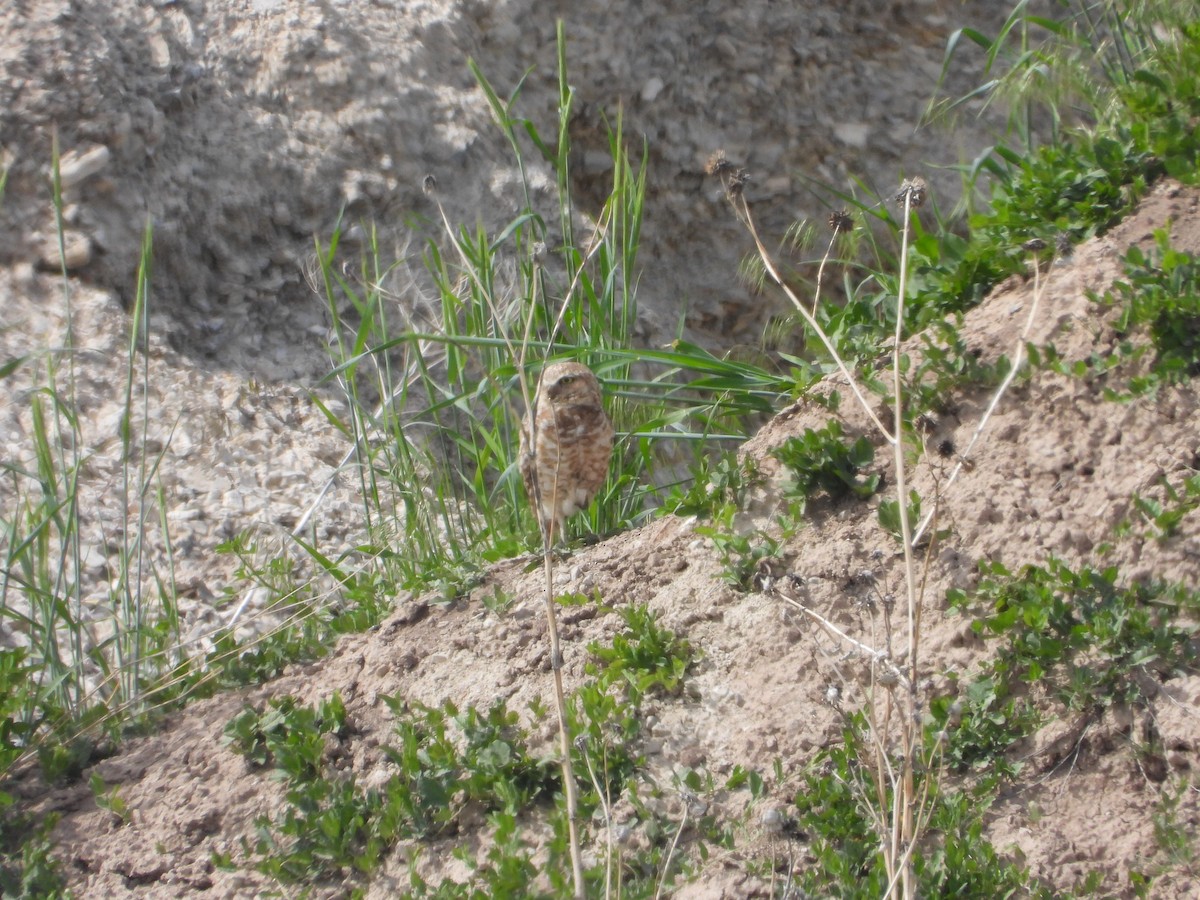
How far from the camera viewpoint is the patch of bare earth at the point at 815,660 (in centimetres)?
264

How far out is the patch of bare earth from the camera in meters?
2.64

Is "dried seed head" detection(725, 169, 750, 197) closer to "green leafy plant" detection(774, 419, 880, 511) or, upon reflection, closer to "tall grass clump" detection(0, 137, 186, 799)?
"green leafy plant" detection(774, 419, 880, 511)

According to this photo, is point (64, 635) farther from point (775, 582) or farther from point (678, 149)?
point (678, 149)

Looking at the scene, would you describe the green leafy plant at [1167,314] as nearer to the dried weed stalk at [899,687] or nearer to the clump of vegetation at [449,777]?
the dried weed stalk at [899,687]

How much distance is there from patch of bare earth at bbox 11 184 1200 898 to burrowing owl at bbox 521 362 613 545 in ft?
1.78

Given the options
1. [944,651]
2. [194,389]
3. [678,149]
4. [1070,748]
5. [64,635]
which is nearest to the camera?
[1070,748]

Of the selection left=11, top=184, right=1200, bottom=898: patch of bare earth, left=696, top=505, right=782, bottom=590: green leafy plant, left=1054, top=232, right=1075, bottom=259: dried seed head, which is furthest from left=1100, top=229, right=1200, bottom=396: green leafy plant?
left=696, top=505, right=782, bottom=590: green leafy plant

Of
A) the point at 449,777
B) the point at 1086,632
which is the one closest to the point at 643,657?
the point at 449,777

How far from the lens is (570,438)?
4.05m

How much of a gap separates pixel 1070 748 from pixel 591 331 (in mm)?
2135

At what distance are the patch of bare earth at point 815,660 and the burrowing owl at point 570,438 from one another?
0.54 meters

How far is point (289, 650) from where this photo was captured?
3627 mm

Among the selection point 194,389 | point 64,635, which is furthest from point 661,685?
point 194,389

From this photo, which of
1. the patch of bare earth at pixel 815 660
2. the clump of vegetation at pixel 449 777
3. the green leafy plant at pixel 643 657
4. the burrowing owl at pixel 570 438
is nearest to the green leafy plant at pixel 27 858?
the patch of bare earth at pixel 815 660
